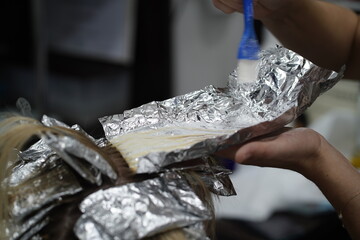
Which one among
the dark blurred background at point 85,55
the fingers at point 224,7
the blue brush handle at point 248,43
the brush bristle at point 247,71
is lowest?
the dark blurred background at point 85,55

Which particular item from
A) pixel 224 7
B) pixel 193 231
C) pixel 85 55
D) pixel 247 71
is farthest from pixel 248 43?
pixel 85 55

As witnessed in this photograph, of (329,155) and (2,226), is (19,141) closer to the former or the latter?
(2,226)

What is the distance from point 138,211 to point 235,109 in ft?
0.71

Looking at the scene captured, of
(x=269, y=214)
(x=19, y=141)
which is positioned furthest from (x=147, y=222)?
(x=269, y=214)

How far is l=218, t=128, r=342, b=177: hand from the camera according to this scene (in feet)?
1.98

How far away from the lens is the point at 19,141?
1.94 ft

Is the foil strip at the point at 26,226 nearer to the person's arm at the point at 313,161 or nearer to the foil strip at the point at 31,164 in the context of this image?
the foil strip at the point at 31,164

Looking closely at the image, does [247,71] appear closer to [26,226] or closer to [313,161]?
[313,161]

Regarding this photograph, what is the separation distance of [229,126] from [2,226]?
11.9 inches

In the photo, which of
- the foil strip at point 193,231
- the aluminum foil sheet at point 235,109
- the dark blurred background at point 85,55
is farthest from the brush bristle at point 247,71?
the dark blurred background at point 85,55

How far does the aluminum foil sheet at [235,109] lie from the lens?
2.02 ft

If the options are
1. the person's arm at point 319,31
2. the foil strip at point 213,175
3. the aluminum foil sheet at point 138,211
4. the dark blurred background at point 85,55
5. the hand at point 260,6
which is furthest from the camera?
the dark blurred background at point 85,55

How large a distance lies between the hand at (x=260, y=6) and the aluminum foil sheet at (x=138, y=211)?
0.41 metres

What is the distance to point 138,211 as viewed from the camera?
22.0 inches
